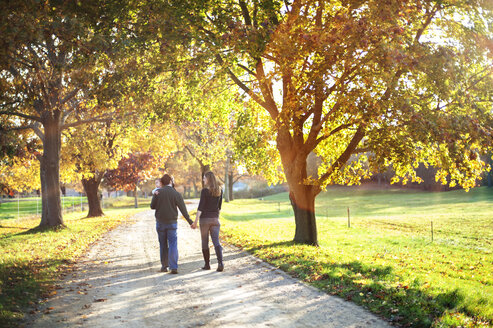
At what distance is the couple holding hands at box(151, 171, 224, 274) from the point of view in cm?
975

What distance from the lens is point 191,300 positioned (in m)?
7.06

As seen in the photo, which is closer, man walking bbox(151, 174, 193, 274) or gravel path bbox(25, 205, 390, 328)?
gravel path bbox(25, 205, 390, 328)

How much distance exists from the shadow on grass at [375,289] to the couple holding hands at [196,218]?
1746 mm

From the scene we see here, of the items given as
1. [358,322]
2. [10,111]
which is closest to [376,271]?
[358,322]

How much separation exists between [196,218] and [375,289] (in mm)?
4240

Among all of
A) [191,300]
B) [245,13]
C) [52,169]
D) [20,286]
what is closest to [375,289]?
[191,300]

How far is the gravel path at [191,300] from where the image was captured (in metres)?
5.91

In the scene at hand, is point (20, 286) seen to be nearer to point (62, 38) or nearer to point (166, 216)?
point (166, 216)

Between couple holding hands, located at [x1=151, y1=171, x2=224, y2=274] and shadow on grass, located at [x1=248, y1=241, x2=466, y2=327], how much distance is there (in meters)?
1.75

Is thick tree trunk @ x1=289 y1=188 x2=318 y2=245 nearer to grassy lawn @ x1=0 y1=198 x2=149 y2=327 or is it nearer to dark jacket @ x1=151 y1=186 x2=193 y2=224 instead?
dark jacket @ x1=151 y1=186 x2=193 y2=224

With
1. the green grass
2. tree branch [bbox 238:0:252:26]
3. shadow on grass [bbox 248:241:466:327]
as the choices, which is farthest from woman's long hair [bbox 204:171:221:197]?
the green grass

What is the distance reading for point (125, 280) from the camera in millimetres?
8828

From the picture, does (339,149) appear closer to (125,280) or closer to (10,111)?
(125,280)

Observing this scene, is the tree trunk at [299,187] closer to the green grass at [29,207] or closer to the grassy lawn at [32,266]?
the grassy lawn at [32,266]
